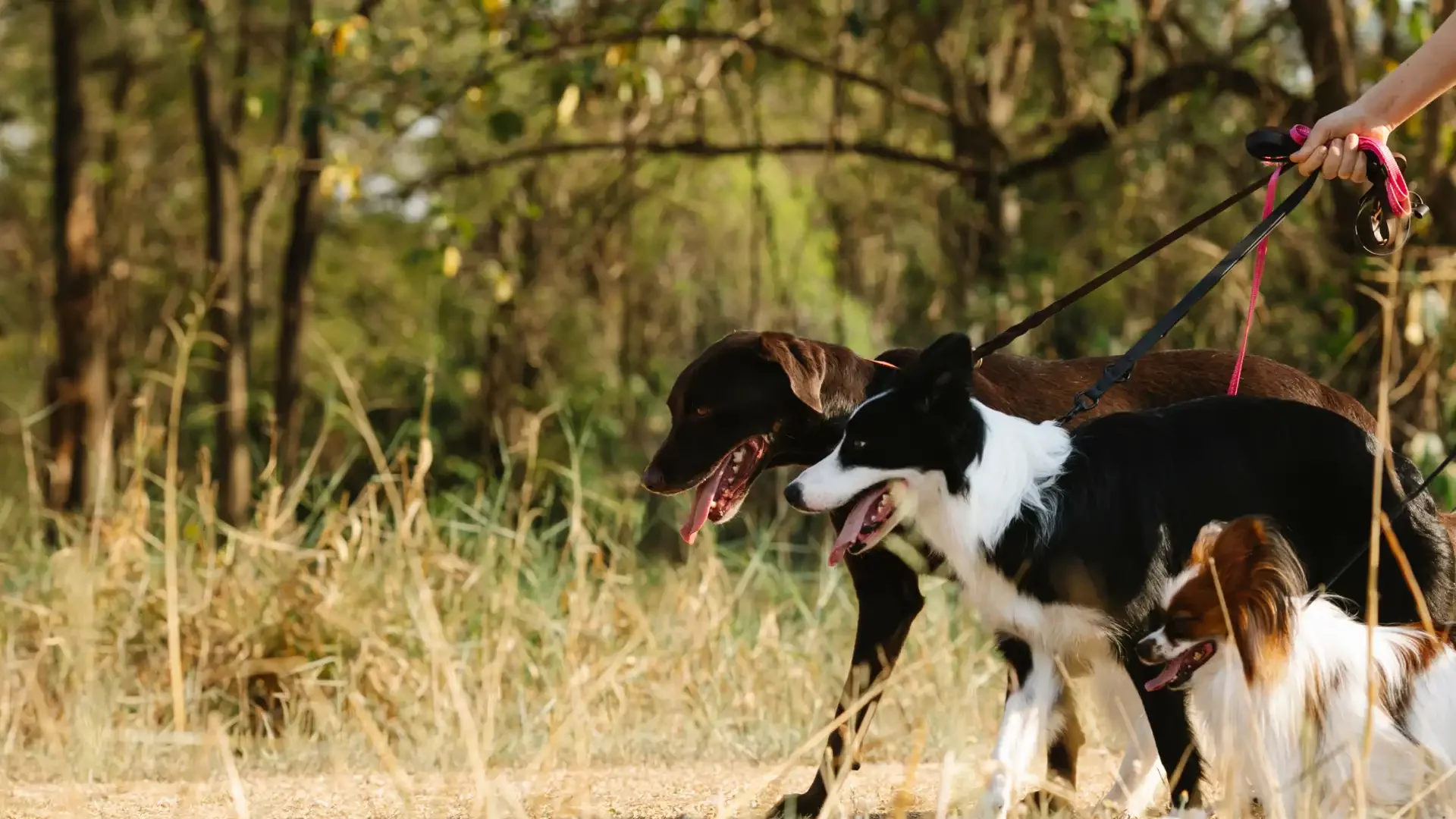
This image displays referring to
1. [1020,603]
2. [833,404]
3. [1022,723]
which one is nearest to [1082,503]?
[1020,603]

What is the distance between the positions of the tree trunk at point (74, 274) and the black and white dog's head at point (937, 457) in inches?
368

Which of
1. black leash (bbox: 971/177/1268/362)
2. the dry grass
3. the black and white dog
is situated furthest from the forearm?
the dry grass

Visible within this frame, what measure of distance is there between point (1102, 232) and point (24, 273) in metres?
15.0

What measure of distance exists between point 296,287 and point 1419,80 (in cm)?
965

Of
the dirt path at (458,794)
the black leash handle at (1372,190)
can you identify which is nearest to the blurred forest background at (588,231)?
the dirt path at (458,794)

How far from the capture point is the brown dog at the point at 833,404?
4.94 meters

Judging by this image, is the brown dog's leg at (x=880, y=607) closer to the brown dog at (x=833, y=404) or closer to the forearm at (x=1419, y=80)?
the brown dog at (x=833, y=404)

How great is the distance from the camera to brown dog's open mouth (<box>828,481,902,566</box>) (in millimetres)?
4309

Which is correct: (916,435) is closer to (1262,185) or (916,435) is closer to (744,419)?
(744,419)

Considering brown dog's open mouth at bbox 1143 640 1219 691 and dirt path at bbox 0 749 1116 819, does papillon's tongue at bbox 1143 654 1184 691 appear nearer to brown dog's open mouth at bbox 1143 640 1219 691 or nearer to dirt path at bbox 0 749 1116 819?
brown dog's open mouth at bbox 1143 640 1219 691

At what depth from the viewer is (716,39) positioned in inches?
400

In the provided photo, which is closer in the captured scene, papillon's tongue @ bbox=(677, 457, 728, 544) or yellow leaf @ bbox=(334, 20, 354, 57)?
papillon's tongue @ bbox=(677, 457, 728, 544)

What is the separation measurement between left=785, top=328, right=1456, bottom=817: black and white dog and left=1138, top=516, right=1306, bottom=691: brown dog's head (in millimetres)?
218

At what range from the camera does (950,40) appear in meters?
11.2
